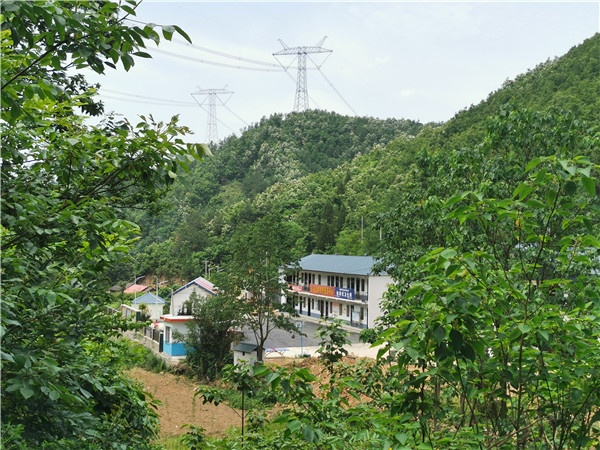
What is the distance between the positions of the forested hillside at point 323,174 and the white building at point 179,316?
3.72m


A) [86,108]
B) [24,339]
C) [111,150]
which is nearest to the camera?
[111,150]

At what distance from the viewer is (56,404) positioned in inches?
99.4

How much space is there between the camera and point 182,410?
48.8 feet

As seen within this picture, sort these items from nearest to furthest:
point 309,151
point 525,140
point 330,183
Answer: point 525,140
point 330,183
point 309,151

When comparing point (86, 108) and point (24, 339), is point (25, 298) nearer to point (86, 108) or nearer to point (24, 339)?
point (24, 339)

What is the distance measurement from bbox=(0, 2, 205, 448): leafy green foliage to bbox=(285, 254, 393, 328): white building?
2248 cm

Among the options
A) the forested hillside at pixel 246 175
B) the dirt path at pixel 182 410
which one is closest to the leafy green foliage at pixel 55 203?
the dirt path at pixel 182 410

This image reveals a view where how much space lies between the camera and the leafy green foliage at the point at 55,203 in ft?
6.30

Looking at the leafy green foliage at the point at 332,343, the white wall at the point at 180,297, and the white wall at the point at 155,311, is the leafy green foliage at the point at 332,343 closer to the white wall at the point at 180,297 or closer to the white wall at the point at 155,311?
the white wall at the point at 180,297

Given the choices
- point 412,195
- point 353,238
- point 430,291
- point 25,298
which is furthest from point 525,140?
point 353,238

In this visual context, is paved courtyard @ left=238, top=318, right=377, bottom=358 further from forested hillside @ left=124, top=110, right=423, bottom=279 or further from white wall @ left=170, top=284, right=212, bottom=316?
forested hillside @ left=124, top=110, right=423, bottom=279

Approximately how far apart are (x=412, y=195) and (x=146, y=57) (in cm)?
967

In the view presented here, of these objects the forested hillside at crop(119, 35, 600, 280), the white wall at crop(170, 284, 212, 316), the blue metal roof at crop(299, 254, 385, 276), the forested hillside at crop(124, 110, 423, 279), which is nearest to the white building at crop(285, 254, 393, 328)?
the blue metal roof at crop(299, 254, 385, 276)

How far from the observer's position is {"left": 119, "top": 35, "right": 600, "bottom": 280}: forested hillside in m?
30.0
